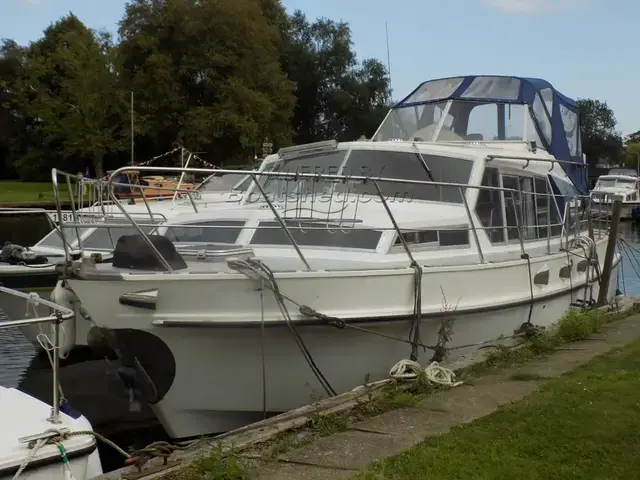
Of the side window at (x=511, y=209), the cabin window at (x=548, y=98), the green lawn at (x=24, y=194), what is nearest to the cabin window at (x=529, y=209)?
the side window at (x=511, y=209)

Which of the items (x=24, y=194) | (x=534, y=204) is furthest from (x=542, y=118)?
(x=24, y=194)

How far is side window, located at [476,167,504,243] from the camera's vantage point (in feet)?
28.0

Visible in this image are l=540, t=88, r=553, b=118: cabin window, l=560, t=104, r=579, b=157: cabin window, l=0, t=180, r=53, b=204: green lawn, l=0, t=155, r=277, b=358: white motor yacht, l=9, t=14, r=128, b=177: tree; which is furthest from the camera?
l=9, t=14, r=128, b=177: tree

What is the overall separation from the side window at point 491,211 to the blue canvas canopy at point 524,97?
6.79 ft

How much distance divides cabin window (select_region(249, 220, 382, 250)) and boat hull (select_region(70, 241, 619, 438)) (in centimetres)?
74

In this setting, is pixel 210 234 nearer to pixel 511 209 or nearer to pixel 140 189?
pixel 140 189

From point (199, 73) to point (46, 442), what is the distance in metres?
39.7

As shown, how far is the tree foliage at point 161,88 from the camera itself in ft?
134

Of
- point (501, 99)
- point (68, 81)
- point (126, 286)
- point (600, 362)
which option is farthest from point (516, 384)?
point (68, 81)

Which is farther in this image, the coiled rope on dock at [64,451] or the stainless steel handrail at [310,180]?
the stainless steel handrail at [310,180]

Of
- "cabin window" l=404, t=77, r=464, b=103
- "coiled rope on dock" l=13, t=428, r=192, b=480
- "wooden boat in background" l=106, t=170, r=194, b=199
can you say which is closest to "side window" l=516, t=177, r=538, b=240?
"cabin window" l=404, t=77, r=464, b=103

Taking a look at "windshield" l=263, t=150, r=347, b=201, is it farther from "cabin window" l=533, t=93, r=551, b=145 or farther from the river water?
"cabin window" l=533, t=93, r=551, b=145

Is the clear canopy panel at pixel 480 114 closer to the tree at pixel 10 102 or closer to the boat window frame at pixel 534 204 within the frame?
the boat window frame at pixel 534 204

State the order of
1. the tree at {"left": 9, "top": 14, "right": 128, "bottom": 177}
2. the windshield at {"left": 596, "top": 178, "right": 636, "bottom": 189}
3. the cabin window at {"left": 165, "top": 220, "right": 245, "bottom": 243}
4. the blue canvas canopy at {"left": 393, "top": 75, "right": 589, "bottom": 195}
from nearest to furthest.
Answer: the cabin window at {"left": 165, "top": 220, "right": 245, "bottom": 243}
the blue canvas canopy at {"left": 393, "top": 75, "right": 589, "bottom": 195}
the windshield at {"left": 596, "top": 178, "right": 636, "bottom": 189}
the tree at {"left": 9, "top": 14, "right": 128, "bottom": 177}
